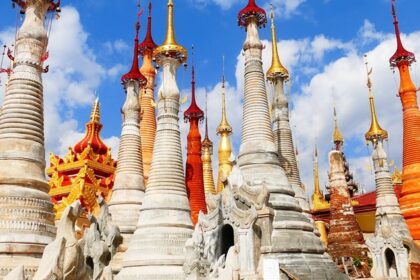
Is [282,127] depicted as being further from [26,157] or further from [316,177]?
[316,177]

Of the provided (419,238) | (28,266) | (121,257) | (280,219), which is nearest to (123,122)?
(121,257)

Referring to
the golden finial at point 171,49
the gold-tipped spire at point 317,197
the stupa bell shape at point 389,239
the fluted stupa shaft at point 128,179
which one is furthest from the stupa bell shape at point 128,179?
the gold-tipped spire at point 317,197

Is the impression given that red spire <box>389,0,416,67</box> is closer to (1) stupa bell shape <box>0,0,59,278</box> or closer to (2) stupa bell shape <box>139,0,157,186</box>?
(2) stupa bell shape <box>139,0,157,186</box>

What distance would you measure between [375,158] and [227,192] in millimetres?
19744

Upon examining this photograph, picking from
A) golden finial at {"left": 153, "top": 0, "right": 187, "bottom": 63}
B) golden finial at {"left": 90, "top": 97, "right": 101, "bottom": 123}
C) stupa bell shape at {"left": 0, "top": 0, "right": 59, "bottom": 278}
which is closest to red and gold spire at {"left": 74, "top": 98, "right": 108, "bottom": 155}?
golden finial at {"left": 90, "top": 97, "right": 101, "bottom": 123}

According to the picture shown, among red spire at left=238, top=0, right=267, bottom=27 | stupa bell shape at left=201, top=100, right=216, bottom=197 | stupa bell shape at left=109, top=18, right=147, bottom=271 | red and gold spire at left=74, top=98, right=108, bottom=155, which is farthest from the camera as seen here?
stupa bell shape at left=201, top=100, right=216, bottom=197

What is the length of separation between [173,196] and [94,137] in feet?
56.9

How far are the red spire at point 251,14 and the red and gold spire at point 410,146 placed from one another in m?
15.0

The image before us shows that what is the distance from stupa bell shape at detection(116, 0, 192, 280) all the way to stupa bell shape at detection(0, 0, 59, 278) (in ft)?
19.1

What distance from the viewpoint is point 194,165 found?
98.6 feet

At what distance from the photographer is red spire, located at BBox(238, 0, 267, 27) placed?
76.0 feet

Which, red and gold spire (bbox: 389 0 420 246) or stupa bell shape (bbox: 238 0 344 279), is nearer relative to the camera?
stupa bell shape (bbox: 238 0 344 279)

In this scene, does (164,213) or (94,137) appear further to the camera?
(94,137)

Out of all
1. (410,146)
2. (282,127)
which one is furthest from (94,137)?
(410,146)
